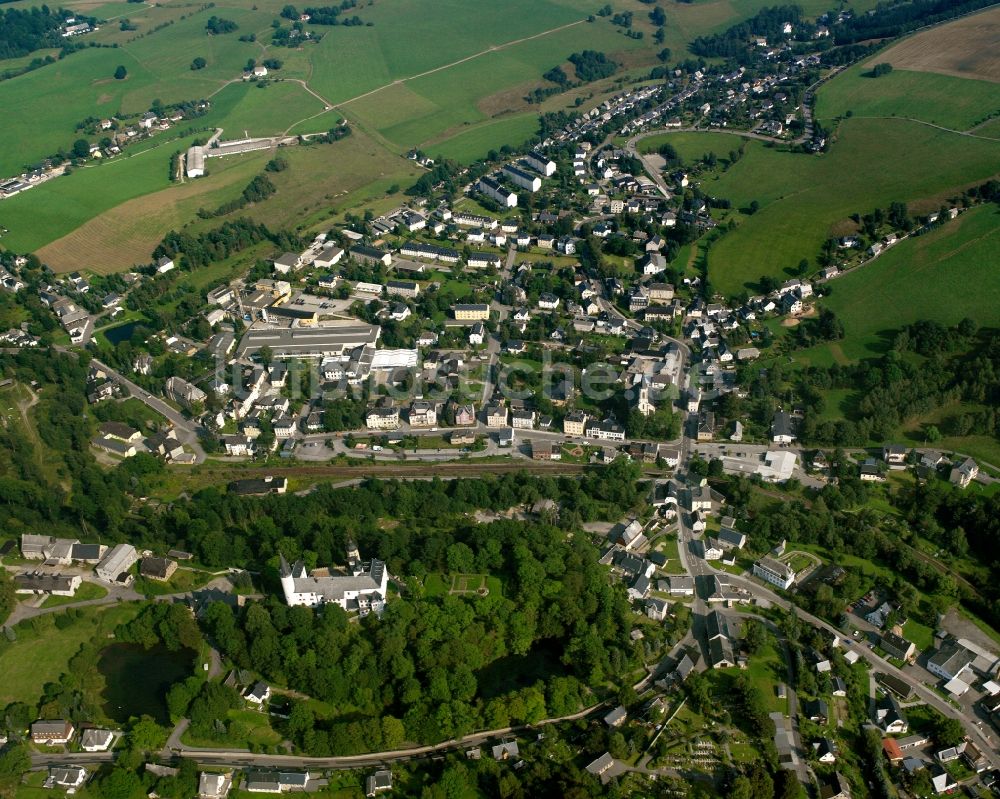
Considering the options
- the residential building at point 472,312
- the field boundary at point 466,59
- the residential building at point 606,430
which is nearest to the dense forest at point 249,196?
the field boundary at point 466,59

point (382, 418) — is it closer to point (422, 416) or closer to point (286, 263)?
point (422, 416)

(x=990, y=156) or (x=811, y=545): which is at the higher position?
(x=990, y=156)

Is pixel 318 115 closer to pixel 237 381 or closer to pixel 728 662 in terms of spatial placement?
pixel 237 381

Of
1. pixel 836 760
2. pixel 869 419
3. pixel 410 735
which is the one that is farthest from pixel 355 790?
pixel 869 419

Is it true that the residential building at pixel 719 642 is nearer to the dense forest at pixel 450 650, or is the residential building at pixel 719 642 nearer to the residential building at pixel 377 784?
the dense forest at pixel 450 650

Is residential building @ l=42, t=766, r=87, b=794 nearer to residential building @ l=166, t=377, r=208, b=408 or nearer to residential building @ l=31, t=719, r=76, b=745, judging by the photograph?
residential building @ l=31, t=719, r=76, b=745

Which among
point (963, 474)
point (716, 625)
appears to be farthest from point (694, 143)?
point (716, 625)
